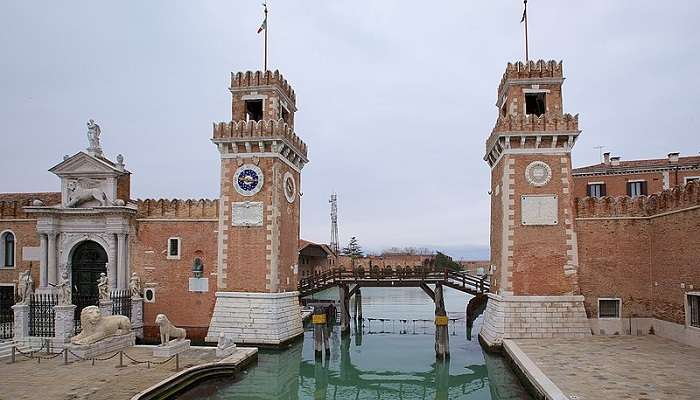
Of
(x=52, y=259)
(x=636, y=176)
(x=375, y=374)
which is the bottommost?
(x=375, y=374)

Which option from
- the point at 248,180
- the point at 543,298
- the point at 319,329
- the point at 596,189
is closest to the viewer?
the point at 543,298

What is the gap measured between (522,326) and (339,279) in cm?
1020

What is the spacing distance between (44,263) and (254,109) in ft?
38.2

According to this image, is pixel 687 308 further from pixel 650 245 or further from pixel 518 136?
pixel 518 136

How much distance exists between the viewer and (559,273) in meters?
21.5

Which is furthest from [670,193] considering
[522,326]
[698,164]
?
[698,164]

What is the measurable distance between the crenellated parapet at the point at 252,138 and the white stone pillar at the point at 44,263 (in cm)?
882

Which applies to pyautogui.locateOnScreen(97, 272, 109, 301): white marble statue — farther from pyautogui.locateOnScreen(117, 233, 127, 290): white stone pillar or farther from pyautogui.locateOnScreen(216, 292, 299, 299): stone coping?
pyautogui.locateOnScreen(216, 292, 299, 299): stone coping

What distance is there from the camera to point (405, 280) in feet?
88.7

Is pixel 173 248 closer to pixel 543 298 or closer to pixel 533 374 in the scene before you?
pixel 543 298

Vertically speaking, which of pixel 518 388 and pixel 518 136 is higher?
pixel 518 136

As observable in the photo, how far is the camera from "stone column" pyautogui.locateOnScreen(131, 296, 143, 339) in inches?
926

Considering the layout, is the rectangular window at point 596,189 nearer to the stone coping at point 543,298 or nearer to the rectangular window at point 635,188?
the rectangular window at point 635,188

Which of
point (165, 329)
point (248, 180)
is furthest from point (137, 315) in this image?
point (248, 180)
